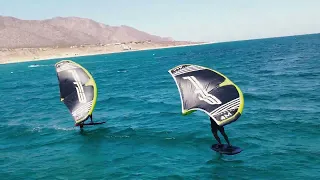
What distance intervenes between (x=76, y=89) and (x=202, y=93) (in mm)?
13610

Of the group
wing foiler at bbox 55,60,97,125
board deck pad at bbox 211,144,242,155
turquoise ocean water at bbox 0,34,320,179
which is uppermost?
wing foiler at bbox 55,60,97,125

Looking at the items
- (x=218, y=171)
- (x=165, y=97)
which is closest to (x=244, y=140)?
(x=218, y=171)

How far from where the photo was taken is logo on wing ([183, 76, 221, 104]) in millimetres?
17750

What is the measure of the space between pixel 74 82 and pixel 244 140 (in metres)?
15.4

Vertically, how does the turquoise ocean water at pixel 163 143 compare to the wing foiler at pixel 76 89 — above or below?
below

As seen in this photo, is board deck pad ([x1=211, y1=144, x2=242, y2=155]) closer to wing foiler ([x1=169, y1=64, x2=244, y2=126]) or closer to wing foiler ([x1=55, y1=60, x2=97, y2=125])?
wing foiler ([x1=169, y1=64, x2=244, y2=126])

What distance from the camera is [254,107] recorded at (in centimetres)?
3338


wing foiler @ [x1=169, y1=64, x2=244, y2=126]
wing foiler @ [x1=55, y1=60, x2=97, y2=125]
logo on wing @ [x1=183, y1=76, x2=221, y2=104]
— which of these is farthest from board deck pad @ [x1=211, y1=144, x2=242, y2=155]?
wing foiler @ [x1=55, y1=60, x2=97, y2=125]

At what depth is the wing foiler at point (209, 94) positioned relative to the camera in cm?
1681

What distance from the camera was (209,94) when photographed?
1819 centimetres

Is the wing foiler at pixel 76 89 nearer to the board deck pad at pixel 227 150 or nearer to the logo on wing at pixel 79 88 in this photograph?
the logo on wing at pixel 79 88

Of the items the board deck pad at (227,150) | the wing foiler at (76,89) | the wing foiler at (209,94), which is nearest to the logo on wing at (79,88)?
the wing foiler at (76,89)

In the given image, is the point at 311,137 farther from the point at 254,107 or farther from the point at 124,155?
the point at 124,155

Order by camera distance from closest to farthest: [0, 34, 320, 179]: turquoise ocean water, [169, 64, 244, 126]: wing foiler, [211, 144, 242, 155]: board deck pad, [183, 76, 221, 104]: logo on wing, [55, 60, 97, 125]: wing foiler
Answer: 1. [169, 64, 244, 126]: wing foiler
2. [183, 76, 221, 104]: logo on wing
3. [0, 34, 320, 179]: turquoise ocean water
4. [211, 144, 242, 155]: board deck pad
5. [55, 60, 97, 125]: wing foiler
